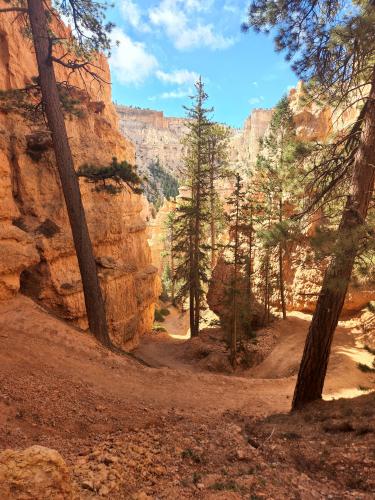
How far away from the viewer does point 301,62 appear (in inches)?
249

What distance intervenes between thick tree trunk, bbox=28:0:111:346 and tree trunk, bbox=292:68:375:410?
5.61 metres

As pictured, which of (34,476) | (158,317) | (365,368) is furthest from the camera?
(158,317)

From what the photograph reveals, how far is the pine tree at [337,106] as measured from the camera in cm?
520

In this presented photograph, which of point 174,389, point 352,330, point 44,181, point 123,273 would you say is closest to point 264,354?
point 352,330

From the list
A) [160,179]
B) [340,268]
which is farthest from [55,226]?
[160,179]

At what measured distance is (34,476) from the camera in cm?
205

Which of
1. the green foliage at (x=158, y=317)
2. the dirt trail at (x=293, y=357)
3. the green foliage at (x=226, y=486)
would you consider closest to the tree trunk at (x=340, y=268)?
the dirt trail at (x=293, y=357)

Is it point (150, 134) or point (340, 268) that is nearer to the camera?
point (340, 268)

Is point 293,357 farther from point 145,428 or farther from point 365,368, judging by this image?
point 145,428

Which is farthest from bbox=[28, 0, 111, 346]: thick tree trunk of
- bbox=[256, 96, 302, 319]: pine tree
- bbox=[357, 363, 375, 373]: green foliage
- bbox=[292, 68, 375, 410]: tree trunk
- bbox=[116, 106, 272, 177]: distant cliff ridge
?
bbox=[116, 106, 272, 177]: distant cliff ridge

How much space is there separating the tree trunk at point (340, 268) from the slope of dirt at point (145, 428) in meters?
0.58

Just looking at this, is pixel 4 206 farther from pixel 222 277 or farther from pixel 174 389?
pixel 222 277

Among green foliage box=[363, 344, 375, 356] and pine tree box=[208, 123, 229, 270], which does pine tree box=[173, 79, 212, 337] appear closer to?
pine tree box=[208, 123, 229, 270]

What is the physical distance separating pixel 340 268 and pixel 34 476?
4849 mm
